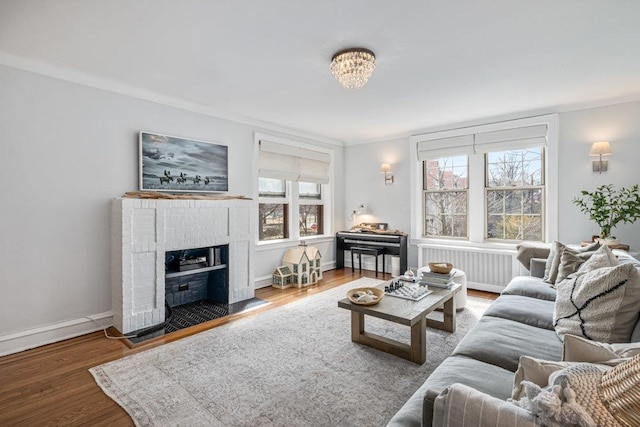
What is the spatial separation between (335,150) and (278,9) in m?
3.98

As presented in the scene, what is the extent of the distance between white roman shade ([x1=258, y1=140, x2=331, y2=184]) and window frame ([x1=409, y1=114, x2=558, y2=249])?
5.09ft

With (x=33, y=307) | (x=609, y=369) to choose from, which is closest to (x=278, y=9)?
(x=609, y=369)

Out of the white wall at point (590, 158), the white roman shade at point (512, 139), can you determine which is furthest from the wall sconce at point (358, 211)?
the white roman shade at point (512, 139)

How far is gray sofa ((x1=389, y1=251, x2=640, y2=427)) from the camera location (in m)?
1.24

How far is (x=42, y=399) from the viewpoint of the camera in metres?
2.03

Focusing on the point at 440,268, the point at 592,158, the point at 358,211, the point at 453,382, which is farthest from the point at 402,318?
the point at 358,211

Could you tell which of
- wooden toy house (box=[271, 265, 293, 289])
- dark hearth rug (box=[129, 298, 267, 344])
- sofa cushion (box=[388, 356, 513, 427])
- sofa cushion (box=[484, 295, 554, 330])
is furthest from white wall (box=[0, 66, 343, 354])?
sofa cushion (box=[484, 295, 554, 330])

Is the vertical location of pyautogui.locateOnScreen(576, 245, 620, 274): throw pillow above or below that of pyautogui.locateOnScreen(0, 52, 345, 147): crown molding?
below

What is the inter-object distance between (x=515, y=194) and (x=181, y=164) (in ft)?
14.8

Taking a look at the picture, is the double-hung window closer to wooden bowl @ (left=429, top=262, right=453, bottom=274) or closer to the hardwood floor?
the hardwood floor

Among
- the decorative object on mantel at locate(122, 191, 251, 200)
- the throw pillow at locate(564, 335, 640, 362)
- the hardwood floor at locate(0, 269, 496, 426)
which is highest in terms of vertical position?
the decorative object on mantel at locate(122, 191, 251, 200)

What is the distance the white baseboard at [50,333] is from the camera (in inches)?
104

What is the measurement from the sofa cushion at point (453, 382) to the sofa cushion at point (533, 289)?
55.3 inches

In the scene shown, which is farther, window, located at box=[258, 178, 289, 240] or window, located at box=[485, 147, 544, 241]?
window, located at box=[258, 178, 289, 240]
